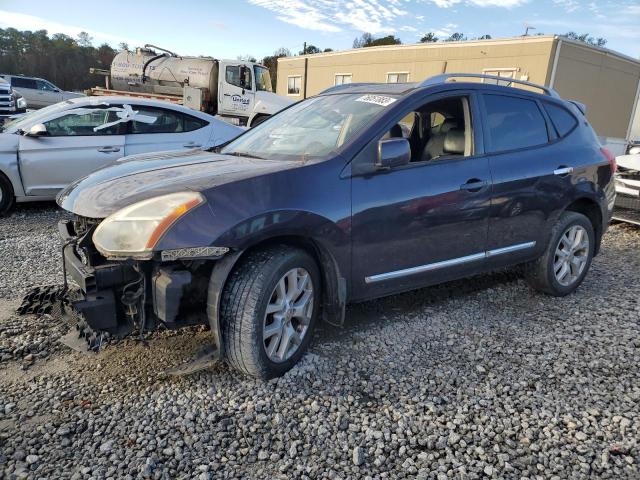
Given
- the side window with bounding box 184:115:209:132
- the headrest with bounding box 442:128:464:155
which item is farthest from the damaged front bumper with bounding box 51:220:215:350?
the side window with bounding box 184:115:209:132

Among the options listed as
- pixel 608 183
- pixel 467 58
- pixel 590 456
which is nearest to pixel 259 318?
pixel 590 456

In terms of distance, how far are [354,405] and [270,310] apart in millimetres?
712

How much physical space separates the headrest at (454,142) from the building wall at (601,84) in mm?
13389

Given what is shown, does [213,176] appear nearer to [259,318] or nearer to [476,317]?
[259,318]

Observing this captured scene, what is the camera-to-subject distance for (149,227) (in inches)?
99.5

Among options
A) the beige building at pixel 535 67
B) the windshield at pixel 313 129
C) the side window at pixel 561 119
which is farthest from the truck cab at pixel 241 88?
the windshield at pixel 313 129

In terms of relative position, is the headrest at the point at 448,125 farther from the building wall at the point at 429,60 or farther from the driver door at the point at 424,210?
the building wall at the point at 429,60

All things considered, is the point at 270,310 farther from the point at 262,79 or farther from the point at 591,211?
the point at 262,79

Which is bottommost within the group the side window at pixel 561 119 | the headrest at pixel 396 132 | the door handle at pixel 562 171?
the door handle at pixel 562 171

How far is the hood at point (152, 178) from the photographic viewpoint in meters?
2.74

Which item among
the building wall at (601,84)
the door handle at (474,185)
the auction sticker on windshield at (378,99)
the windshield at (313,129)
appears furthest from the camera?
the building wall at (601,84)

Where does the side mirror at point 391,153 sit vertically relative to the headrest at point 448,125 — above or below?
below

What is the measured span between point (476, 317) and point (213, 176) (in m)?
2.42

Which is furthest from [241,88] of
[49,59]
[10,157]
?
[49,59]
